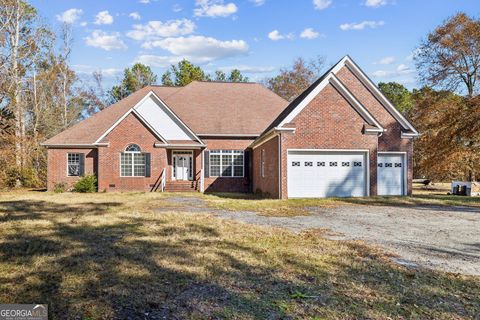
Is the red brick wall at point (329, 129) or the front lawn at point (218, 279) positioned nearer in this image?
the front lawn at point (218, 279)

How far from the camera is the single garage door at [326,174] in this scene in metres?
17.6

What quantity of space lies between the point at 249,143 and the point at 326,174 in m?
7.90

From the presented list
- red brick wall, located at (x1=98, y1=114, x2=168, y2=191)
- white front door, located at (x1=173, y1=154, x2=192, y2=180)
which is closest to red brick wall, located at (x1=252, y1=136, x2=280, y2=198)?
white front door, located at (x1=173, y1=154, x2=192, y2=180)

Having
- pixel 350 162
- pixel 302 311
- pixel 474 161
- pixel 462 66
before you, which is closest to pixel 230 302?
pixel 302 311

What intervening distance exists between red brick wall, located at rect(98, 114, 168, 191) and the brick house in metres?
0.06

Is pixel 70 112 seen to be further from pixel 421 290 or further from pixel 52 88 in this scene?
pixel 421 290

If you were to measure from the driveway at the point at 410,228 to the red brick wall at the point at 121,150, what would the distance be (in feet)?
35.1

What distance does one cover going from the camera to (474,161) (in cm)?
2884

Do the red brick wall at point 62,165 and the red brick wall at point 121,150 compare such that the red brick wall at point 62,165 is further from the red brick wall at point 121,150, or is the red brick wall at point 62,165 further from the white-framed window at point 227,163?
the white-framed window at point 227,163

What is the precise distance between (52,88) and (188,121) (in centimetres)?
2246

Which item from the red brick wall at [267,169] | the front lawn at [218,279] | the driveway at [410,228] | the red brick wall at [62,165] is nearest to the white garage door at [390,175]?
the driveway at [410,228]

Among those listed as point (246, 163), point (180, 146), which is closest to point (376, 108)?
point (246, 163)

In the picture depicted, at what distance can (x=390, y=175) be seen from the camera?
19.6m

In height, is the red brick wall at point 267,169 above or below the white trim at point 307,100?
below
